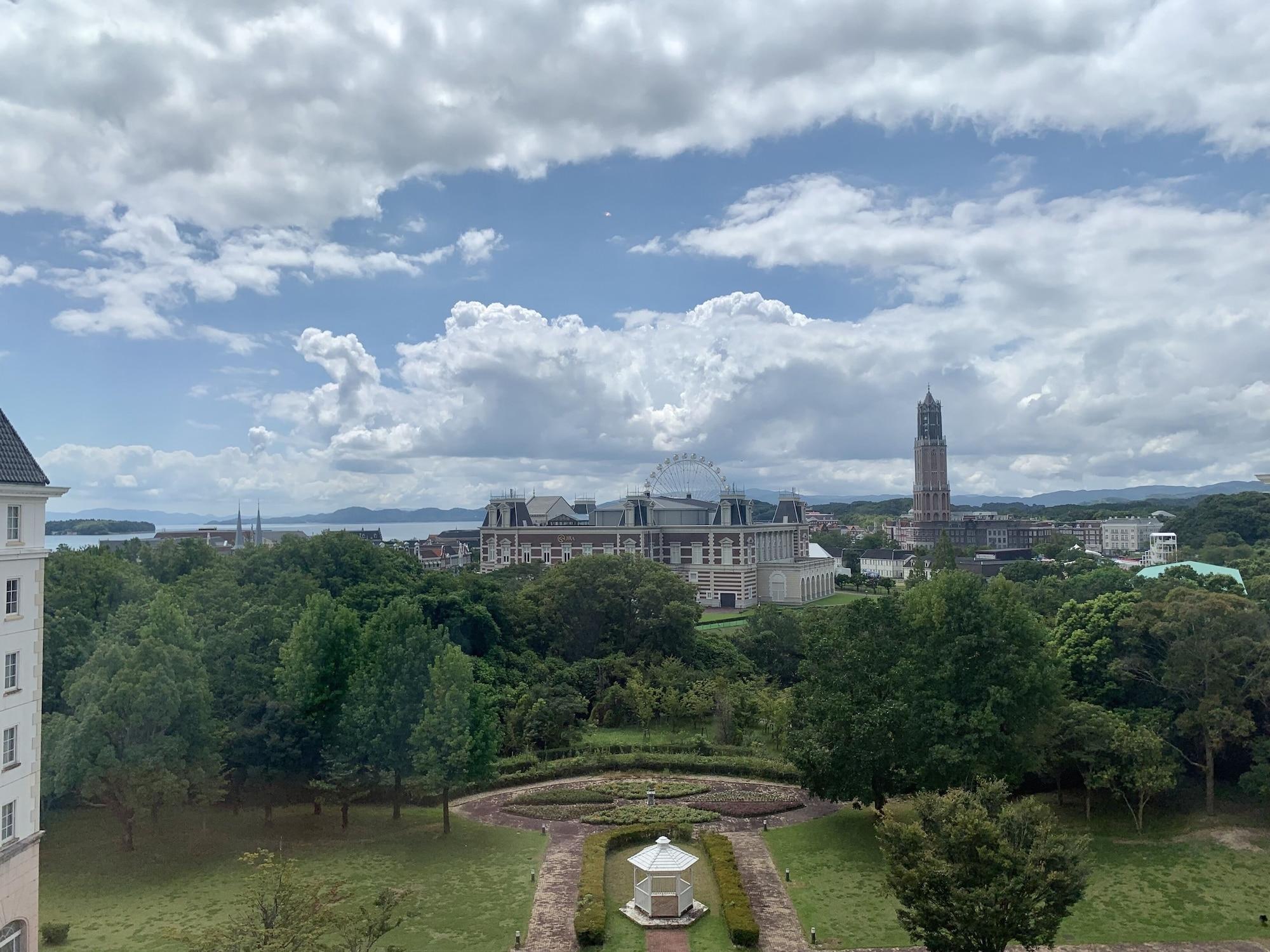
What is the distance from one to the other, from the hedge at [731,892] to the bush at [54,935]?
1517 centimetres

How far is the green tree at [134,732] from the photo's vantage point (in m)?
23.7

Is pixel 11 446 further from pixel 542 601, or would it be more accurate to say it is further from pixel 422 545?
pixel 422 545

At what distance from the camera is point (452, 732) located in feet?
87.8

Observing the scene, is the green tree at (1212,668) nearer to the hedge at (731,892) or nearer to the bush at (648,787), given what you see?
the hedge at (731,892)

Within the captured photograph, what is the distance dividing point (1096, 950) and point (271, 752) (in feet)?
77.7

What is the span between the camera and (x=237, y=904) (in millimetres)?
21250

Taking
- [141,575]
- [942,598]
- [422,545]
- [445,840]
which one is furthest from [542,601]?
[422,545]

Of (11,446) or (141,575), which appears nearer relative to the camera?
(11,446)

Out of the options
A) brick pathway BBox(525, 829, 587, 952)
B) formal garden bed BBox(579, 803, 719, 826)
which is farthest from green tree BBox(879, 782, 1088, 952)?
formal garden bed BBox(579, 803, 719, 826)

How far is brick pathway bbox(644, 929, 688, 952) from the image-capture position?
19.9 m

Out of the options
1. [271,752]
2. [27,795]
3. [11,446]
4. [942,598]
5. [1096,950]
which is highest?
[11,446]

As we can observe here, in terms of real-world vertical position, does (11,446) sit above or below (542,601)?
above

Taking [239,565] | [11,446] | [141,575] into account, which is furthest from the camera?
[239,565]

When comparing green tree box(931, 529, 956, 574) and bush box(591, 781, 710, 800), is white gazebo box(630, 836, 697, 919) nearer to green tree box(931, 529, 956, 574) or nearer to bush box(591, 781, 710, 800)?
bush box(591, 781, 710, 800)
